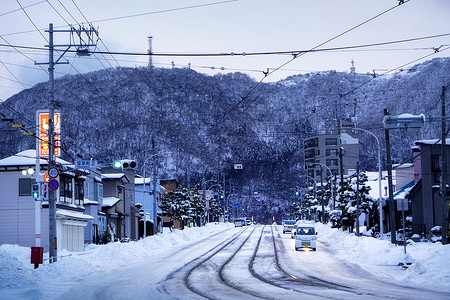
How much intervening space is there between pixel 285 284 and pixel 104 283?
7282 millimetres

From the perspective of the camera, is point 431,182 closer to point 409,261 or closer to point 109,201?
point 409,261

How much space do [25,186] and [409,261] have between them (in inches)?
1272

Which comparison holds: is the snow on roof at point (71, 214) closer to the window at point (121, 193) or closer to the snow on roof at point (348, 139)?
the window at point (121, 193)

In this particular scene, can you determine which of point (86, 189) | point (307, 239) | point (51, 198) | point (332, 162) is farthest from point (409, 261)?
point (332, 162)

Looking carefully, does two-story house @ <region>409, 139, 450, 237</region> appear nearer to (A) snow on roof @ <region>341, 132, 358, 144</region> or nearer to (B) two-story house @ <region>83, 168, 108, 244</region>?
(B) two-story house @ <region>83, 168, 108, 244</region>

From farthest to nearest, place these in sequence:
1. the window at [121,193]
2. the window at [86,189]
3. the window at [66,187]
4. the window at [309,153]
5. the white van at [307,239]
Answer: the window at [309,153] < the window at [121,193] < the window at [86,189] < the window at [66,187] < the white van at [307,239]

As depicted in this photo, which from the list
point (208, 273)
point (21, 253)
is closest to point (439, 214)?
point (208, 273)

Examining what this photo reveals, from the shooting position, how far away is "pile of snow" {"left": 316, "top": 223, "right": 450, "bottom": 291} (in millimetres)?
20875

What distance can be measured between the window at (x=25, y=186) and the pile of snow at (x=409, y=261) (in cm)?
2656

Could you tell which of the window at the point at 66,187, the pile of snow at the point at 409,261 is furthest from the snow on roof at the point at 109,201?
the pile of snow at the point at 409,261

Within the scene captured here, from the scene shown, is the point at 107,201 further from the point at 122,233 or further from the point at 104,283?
the point at 104,283

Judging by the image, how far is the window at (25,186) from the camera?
47625 millimetres

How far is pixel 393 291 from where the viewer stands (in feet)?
60.9

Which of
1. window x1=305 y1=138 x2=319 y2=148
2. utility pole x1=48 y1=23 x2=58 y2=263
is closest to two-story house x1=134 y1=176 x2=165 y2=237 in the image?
utility pole x1=48 y1=23 x2=58 y2=263
